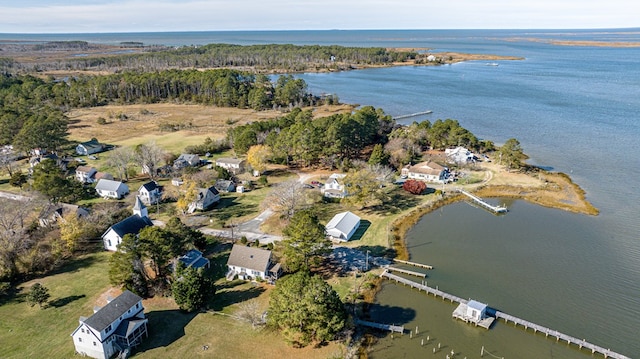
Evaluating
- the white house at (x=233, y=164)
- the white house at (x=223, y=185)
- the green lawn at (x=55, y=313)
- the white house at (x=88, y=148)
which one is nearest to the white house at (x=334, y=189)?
the white house at (x=223, y=185)

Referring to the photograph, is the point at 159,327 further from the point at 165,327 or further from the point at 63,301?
the point at 63,301

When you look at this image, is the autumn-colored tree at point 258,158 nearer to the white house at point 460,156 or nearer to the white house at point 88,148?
the white house at point 460,156

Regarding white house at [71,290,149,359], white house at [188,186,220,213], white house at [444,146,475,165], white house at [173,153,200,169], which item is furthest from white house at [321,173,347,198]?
white house at [71,290,149,359]

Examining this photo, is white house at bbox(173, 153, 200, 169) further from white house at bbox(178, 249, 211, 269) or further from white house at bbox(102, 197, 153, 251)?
white house at bbox(178, 249, 211, 269)

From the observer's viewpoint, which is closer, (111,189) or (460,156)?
(111,189)

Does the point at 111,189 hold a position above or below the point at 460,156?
below

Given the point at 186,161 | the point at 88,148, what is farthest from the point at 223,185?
the point at 88,148
